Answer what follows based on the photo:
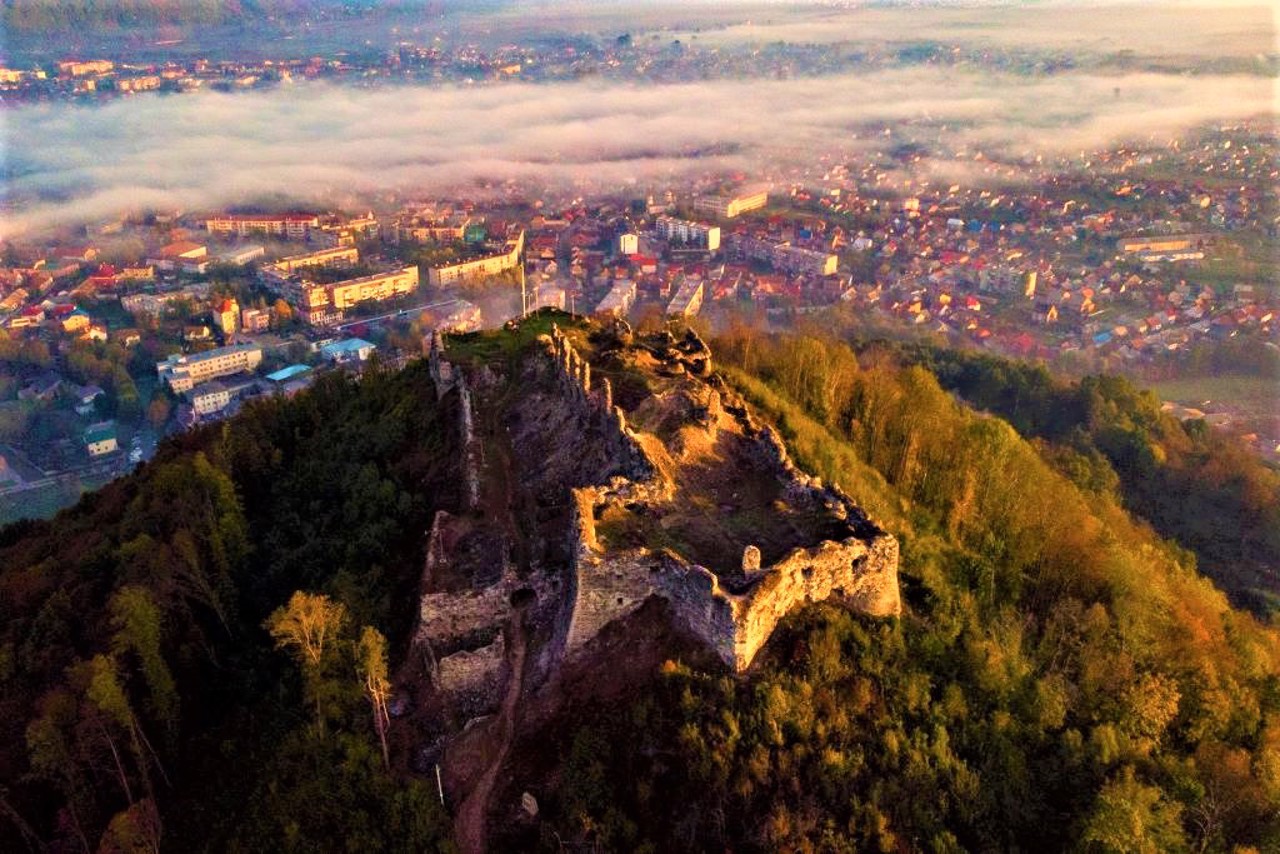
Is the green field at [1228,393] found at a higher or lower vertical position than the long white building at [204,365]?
higher

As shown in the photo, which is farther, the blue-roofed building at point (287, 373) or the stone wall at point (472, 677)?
the blue-roofed building at point (287, 373)

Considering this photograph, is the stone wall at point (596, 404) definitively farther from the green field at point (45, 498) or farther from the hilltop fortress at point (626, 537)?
the green field at point (45, 498)

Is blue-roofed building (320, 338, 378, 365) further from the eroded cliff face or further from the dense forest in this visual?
the eroded cliff face

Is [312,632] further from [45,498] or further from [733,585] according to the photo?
[45,498]

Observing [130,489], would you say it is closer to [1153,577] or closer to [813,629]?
[813,629]

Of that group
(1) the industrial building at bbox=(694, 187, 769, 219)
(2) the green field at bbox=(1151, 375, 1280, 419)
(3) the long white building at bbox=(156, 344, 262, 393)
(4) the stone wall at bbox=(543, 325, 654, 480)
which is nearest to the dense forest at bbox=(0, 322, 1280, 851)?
(4) the stone wall at bbox=(543, 325, 654, 480)

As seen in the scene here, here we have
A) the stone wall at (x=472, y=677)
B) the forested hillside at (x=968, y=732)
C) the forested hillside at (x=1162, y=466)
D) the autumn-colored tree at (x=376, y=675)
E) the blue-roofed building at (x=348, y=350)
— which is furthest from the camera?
the blue-roofed building at (x=348, y=350)

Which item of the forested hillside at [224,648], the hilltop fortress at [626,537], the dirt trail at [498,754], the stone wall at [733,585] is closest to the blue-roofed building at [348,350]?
the forested hillside at [224,648]
